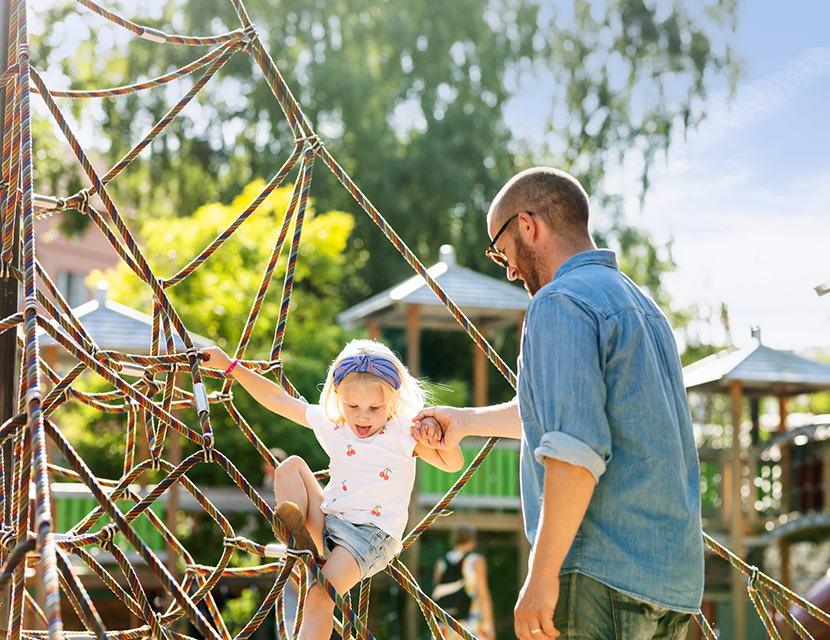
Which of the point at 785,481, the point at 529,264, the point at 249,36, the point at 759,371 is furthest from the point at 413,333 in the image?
the point at 529,264

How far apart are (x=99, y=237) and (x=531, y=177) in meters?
20.3

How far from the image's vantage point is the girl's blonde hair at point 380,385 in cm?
235

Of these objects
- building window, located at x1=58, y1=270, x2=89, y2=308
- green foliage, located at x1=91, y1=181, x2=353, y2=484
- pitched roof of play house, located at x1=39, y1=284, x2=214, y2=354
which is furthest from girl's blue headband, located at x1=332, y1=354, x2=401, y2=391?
building window, located at x1=58, y1=270, x2=89, y2=308

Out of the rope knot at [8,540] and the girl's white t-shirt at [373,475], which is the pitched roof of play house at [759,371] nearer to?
the girl's white t-shirt at [373,475]

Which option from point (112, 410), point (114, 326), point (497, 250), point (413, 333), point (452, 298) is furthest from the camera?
point (452, 298)

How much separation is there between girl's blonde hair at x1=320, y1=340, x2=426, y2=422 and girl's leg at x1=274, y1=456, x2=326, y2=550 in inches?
6.6

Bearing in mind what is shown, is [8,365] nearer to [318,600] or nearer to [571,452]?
[318,600]

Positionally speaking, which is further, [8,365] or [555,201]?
[8,365]

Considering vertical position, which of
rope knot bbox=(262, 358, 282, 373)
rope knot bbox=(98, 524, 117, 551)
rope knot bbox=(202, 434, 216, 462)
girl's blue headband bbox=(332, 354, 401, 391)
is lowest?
rope knot bbox=(98, 524, 117, 551)

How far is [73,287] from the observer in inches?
773

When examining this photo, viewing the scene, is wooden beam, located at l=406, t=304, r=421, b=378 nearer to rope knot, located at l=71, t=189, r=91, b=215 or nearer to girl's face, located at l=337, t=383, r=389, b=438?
rope knot, located at l=71, t=189, r=91, b=215

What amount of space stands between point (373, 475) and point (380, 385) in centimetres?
23

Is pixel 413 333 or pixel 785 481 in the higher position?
pixel 413 333

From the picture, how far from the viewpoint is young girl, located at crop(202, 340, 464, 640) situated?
2320mm
